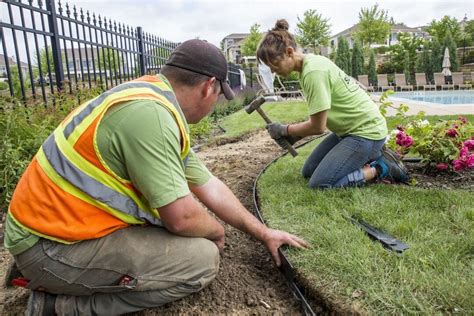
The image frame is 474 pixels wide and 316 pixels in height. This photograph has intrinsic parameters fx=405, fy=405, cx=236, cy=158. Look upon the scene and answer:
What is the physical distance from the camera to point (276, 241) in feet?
7.12

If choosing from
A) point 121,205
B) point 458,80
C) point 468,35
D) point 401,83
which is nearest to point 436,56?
point 401,83

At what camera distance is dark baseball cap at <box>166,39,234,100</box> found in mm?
1782

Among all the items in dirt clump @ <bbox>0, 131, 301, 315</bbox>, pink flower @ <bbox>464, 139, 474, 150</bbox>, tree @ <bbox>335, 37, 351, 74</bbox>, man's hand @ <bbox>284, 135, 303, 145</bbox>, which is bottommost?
dirt clump @ <bbox>0, 131, 301, 315</bbox>

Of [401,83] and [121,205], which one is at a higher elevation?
[401,83]

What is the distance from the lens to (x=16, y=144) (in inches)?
141

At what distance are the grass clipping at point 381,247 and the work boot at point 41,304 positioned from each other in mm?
1186

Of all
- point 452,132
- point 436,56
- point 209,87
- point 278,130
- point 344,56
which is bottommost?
point 452,132

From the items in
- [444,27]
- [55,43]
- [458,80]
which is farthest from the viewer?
[444,27]

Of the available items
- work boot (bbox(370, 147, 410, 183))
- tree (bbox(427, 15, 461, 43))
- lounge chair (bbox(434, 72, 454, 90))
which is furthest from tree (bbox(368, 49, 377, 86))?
work boot (bbox(370, 147, 410, 183))

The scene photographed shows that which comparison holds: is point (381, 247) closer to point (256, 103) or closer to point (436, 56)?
point (256, 103)

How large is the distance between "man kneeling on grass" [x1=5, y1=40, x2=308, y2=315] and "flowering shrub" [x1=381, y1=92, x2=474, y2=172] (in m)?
2.53

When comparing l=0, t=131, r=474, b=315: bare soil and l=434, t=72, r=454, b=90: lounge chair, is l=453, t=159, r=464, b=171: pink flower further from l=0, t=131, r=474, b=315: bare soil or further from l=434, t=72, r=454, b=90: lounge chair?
l=434, t=72, r=454, b=90: lounge chair

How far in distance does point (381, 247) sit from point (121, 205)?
4.59ft

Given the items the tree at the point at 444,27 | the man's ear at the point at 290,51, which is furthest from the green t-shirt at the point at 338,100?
the tree at the point at 444,27
